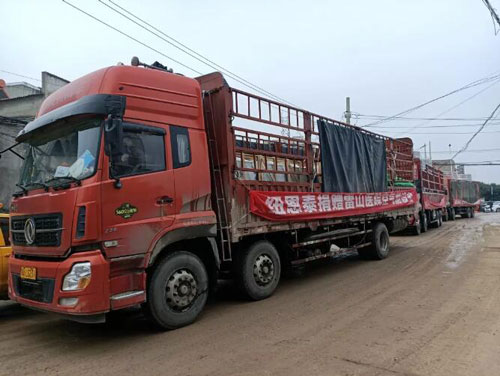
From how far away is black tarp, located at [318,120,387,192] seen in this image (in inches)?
310

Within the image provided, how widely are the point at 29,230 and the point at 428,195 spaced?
1796 centimetres

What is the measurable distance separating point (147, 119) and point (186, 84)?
3.05ft

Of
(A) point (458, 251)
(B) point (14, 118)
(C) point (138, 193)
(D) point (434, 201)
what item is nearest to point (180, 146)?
(C) point (138, 193)

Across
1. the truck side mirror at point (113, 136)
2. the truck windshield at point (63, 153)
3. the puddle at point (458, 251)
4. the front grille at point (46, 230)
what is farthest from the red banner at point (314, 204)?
the front grille at point (46, 230)

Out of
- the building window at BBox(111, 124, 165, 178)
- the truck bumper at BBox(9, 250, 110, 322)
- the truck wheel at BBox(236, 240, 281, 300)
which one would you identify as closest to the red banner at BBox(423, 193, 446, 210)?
the truck wheel at BBox(236, 240, 281, 300)

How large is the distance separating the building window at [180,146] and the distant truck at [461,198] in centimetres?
2429

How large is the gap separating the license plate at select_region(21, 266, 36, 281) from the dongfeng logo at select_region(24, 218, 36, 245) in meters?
0.30

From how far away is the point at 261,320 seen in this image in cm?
514

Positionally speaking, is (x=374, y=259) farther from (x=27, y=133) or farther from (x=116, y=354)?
(x=27, y=133)

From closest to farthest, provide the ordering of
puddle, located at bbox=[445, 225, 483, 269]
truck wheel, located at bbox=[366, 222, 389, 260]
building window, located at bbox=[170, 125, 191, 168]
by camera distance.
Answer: building window, located at bbox=[170, 125, 191, 168] < puddle, located at bbox=[445, 225, 483, 269] < truck wheel, located at bbox=[366, 222, 389, 260]

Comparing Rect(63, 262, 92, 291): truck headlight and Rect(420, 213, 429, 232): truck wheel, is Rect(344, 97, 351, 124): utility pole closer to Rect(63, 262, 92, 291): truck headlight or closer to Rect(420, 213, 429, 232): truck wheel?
Rect(420, 213, 429, 232): truck wheel

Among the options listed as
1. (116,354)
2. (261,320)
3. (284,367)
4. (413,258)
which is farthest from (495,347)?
(413,258)

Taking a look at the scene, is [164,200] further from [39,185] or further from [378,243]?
[378,243]

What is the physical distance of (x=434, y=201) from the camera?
19.8m
